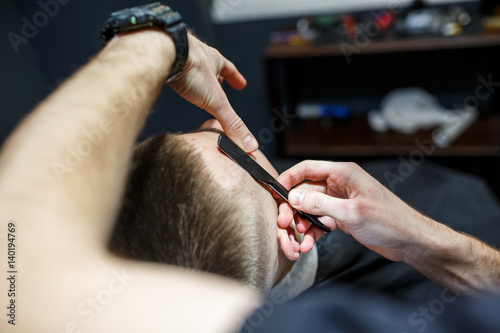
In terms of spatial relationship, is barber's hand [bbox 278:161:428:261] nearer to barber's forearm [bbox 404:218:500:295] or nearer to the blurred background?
barber's forearm [bbox 404:218:500:295]

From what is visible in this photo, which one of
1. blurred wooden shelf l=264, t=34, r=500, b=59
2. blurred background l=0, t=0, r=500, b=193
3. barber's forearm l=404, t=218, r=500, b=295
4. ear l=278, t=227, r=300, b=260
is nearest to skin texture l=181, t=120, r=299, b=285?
ear l=278, t=227, r=300, b=260

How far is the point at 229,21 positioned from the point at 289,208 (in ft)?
5.03

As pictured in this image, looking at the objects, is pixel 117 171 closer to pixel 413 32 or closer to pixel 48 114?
pixel 48 114

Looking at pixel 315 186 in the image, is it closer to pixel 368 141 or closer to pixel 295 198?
pixel 295 198

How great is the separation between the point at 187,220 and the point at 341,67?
156 cm

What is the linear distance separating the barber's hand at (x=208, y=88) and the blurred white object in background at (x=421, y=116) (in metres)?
1.27

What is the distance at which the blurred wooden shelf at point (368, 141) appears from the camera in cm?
176

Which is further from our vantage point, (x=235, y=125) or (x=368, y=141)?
(x=368, y=141)

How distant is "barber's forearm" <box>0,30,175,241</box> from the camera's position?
501 millimetres

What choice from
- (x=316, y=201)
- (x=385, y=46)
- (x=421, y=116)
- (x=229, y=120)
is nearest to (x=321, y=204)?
(x=316, y=201)

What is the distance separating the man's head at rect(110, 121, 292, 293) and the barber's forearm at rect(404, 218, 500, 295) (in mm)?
358

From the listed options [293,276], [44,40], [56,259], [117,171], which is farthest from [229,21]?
[56,259]

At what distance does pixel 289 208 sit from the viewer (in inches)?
31.9

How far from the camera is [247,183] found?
0.75m
